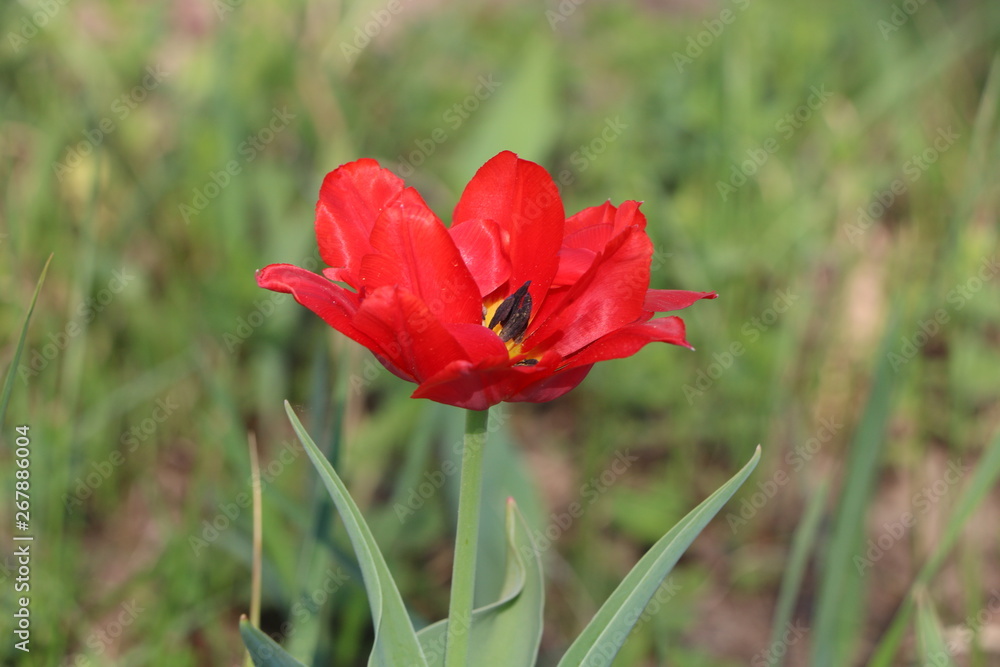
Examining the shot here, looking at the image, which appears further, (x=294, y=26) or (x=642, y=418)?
(x=294, y=26)

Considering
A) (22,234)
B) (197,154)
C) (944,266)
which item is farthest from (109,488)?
(944,266)

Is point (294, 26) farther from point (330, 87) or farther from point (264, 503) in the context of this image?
point (264, 503)

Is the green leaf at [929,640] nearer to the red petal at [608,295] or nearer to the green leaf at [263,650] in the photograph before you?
the red petal at [608,295]

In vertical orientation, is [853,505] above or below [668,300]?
below

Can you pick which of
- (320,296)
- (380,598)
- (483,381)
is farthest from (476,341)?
(380,598)

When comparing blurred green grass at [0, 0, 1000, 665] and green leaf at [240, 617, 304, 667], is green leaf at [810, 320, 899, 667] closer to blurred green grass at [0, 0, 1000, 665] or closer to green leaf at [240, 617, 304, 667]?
blurred green grass at [0, 0, 1000, 665]

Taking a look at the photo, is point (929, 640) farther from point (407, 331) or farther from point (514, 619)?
point (407, 331)

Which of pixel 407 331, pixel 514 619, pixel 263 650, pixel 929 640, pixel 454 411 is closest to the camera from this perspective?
pixel 407 331
